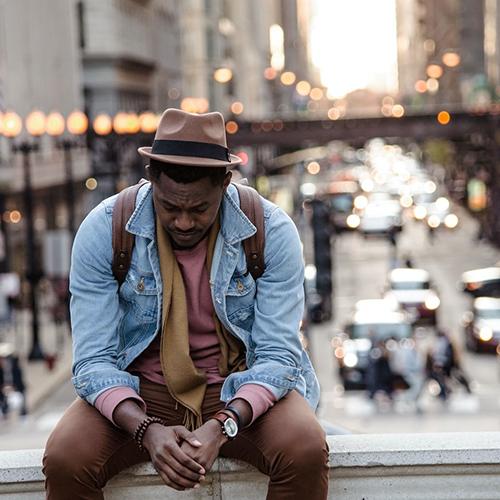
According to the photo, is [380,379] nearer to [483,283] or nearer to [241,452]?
[483,283]

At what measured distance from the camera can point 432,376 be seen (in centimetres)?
2380

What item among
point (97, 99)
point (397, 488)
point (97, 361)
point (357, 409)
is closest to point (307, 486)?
point (397, 488)

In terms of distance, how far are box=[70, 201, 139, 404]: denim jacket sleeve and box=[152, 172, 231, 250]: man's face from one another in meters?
0.26

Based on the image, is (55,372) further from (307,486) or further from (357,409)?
(307,486)

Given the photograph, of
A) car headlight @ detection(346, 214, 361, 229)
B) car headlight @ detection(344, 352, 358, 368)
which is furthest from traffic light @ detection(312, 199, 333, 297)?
car headlight @ detection(346, 214, 361, 229)

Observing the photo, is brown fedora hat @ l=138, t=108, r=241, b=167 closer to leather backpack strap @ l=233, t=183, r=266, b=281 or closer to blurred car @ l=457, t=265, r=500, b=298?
leather backpack strap @ l=233, t=183, r=266, b=281

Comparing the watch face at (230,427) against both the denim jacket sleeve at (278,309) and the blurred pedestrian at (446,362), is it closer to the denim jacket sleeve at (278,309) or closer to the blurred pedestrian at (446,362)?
the denim jacket sleeve at (278,309)

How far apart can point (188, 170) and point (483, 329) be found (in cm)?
2605

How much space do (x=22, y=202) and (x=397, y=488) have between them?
38651 millimetres

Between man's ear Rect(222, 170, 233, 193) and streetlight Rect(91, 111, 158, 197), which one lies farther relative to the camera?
streetlight Rect(91, 111, 158, 197)

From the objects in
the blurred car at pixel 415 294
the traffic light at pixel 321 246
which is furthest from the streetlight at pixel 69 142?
the blurred car at pixel 415 294

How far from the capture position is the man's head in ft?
13.7

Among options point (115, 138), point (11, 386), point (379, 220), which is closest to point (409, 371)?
point (11, 386)

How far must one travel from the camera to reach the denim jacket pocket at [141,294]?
14.4 ft
